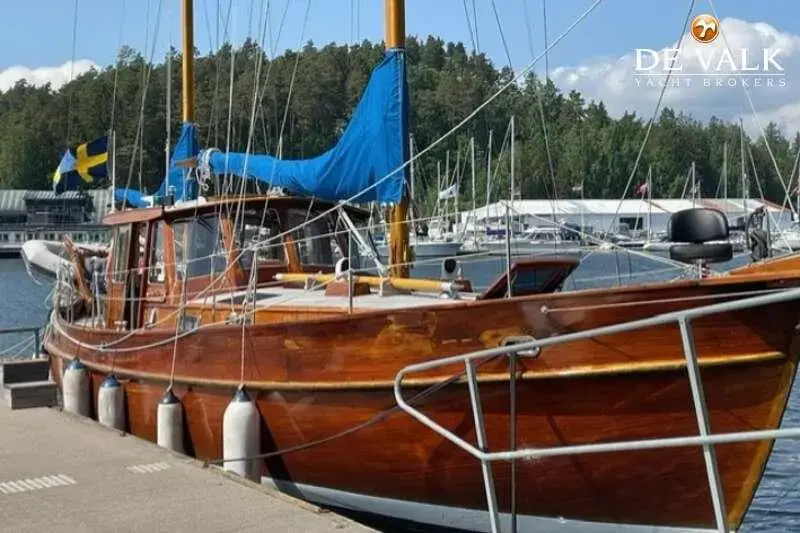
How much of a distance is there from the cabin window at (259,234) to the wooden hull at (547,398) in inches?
75.3

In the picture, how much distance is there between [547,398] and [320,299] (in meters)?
2.79

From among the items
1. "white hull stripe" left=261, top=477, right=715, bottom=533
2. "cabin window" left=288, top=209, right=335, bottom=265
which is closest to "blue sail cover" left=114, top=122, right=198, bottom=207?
"cabin window" left=288, top=209, right=335, bottom=265

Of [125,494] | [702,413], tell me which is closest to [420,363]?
[125,494]

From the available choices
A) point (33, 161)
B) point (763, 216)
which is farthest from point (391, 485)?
point (33, 161)

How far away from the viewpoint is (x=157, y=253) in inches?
437

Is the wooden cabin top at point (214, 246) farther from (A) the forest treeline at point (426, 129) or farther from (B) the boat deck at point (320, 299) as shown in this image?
(A) the forest treeline at point (426, 129)

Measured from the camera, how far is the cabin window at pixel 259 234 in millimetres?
10422

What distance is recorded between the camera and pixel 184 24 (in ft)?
59.0

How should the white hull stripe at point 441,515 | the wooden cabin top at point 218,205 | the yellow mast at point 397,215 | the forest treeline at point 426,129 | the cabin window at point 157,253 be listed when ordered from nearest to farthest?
the white hull stripe at point 441,515, the yellow mast at point 397,215, the wooden cabin top at point 218,205, the cabin window at point 157,253, the forest treeline at point 426,129

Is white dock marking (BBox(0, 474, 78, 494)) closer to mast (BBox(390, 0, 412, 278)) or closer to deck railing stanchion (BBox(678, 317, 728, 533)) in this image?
mast (BBox(390, 0, 412, 278))

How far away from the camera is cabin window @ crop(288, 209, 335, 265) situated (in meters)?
11.0

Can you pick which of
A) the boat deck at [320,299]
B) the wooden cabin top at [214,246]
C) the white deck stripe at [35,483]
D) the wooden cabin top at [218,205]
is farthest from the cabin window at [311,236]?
the white deck stripe at [35,483]

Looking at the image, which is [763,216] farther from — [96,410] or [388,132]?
[96,410]

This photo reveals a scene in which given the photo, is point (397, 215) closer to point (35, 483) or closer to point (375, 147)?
point (375, 147)
